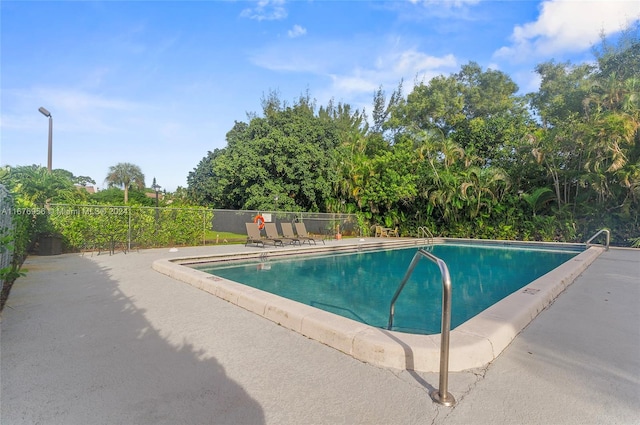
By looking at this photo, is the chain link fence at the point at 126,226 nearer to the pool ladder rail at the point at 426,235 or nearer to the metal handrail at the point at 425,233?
the pool ladder rail at the point at 426,235

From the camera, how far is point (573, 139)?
614 inches

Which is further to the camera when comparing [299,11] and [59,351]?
[299,11]

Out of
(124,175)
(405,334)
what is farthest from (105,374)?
(124,175)

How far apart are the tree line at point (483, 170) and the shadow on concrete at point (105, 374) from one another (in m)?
15.1

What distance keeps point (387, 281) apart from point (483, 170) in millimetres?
13524

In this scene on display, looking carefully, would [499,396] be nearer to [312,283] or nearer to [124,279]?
[312,283]

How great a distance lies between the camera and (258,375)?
2596 millimetres

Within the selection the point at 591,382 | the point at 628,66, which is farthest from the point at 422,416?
the point at 628,66

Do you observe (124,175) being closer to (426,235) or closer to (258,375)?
(426,235)

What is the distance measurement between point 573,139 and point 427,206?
787cm

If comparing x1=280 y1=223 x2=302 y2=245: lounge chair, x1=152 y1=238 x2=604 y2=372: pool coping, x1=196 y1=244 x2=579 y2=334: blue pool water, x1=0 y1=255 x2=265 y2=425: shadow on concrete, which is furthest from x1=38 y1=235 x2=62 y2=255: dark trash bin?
x1=280 y1=223 x2=302 y2=245: lounge chair

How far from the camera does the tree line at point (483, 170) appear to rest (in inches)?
590

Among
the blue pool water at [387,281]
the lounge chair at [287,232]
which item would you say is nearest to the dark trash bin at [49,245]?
the blue pool water at [387,281]

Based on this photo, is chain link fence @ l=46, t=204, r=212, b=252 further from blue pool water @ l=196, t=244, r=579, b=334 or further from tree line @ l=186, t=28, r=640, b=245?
tree line @ l=186, t=28, r=640, b=245
